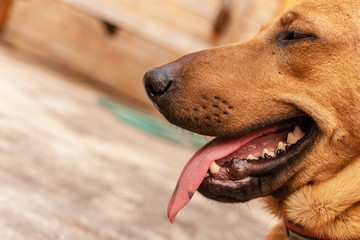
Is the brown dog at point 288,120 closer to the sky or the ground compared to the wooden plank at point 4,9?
closer to the sky

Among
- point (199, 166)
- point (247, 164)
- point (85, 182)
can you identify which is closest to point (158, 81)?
point (199, 166)

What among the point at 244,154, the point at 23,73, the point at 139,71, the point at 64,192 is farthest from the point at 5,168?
the point at 139,71

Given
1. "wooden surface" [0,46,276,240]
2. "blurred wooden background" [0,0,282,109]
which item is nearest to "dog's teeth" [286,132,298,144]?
"wooden surface" [0,46,276,240]

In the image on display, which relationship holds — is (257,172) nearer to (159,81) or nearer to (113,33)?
(159,81)

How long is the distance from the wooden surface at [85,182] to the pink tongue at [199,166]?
68 cm

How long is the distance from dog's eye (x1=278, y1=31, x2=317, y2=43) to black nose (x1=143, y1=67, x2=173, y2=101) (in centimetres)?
61

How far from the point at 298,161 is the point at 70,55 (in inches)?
322

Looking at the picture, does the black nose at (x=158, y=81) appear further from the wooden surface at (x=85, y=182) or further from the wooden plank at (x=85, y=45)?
the wooden plank at (x=85, y=45)

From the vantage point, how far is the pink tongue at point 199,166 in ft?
7.52

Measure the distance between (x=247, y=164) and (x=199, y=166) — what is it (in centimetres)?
22

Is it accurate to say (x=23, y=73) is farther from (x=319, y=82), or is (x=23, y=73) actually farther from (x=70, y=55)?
(x=319, y=82)

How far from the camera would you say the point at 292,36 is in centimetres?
247

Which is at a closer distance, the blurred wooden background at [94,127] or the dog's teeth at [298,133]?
the dog's teeth at [298,133]

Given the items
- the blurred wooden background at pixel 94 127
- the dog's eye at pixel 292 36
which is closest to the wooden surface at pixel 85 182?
the blurred wooden background at pixel 94 127
